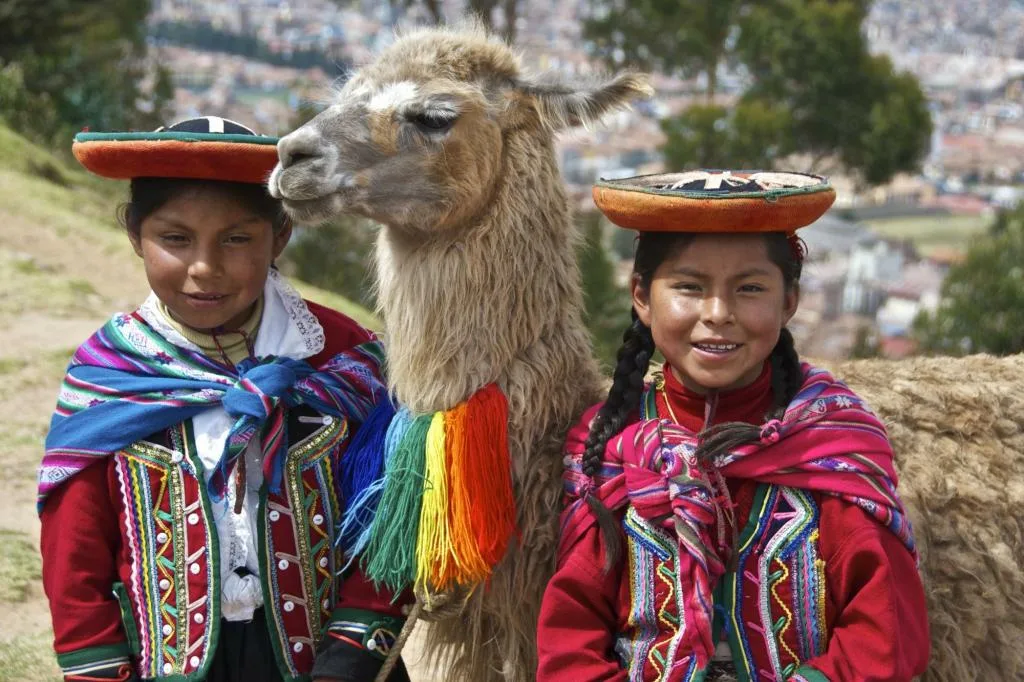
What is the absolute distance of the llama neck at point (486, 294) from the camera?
2.47 metres

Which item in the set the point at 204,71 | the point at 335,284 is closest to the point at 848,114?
the point at 335,284

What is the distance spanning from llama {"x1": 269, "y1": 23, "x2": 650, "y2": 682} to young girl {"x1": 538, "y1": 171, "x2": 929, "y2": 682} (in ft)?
1.33

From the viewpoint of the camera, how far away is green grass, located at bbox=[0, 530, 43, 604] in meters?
3.96

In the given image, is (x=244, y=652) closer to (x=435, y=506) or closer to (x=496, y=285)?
(x=435, y=506)

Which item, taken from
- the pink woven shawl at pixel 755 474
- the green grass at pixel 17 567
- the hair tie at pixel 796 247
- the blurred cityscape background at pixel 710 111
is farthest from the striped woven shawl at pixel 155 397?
the green grass at pixel 17 567

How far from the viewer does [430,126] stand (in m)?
2.49

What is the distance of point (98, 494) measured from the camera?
7.22 feet

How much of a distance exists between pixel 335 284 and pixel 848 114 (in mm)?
Result: 13100

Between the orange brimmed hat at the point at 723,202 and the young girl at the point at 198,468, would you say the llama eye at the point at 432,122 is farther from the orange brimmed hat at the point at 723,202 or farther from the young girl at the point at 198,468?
the orange brimmed hat at the point at 723,202

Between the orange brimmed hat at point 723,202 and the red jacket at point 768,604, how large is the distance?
32 cm

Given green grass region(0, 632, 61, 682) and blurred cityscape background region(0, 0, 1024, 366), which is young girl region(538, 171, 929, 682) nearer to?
blurred cityscape background region(0, 0, 1024, 366)

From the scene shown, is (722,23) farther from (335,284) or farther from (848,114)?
(335,284)

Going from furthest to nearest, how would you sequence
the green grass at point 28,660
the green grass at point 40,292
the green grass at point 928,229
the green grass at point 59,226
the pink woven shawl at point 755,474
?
the green grass at point 928,229 < the green grass at point 59,226 < the green grass at point 40,292 < the green grass at point 28,660 < the pink woven shawl at point 755,474

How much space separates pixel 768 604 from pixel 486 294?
89 cm
